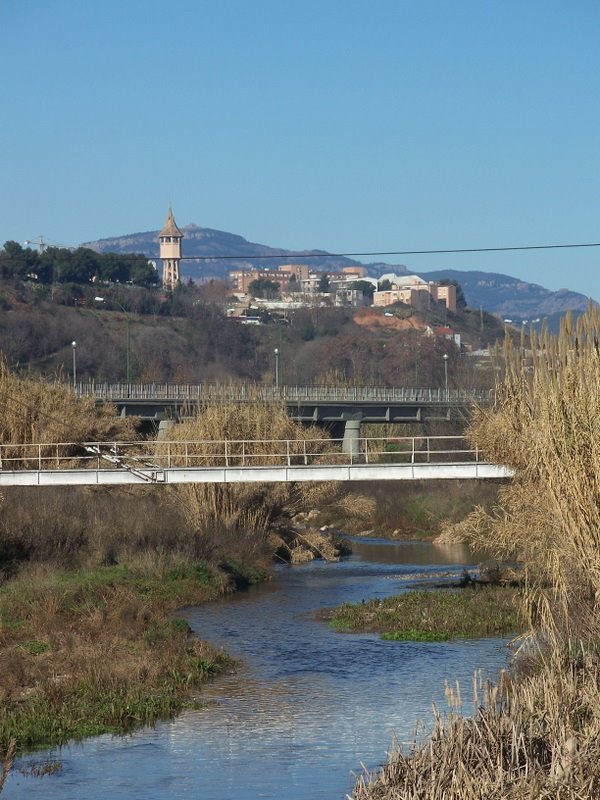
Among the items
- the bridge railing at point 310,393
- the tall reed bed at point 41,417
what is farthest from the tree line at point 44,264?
the tall reed bed at point 41,417

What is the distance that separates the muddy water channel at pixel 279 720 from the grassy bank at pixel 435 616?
3.06 ft

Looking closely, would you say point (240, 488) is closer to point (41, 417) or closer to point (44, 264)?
point (41, 417)

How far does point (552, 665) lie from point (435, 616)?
17273 mm

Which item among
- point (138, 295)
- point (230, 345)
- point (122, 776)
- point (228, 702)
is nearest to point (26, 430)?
point (228, 702)

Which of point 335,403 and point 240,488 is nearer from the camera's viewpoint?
point 240,488

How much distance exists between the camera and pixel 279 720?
82.8ft

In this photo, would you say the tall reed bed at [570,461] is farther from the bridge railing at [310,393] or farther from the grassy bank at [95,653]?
the bridge railing at [310,393]

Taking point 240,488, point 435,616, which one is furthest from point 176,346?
point 435,616

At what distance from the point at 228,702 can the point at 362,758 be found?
4.91m

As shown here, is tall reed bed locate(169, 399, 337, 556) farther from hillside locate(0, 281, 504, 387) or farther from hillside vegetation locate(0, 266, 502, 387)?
hillside locate(0, 281, 504, 387)

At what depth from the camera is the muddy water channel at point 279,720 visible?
21.2 meters

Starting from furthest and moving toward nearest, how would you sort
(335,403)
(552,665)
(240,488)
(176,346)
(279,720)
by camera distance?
(176,346)
(335,403)
(240,488)
(279,720)
(552,665)

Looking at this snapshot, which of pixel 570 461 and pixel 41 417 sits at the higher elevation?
pixel 570 461

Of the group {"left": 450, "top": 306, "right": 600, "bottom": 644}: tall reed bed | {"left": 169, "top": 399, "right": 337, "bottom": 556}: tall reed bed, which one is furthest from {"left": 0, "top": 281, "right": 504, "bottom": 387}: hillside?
{"left": 450, "top": 306, "right": 600, "bottom": 644}: tall reed bed
